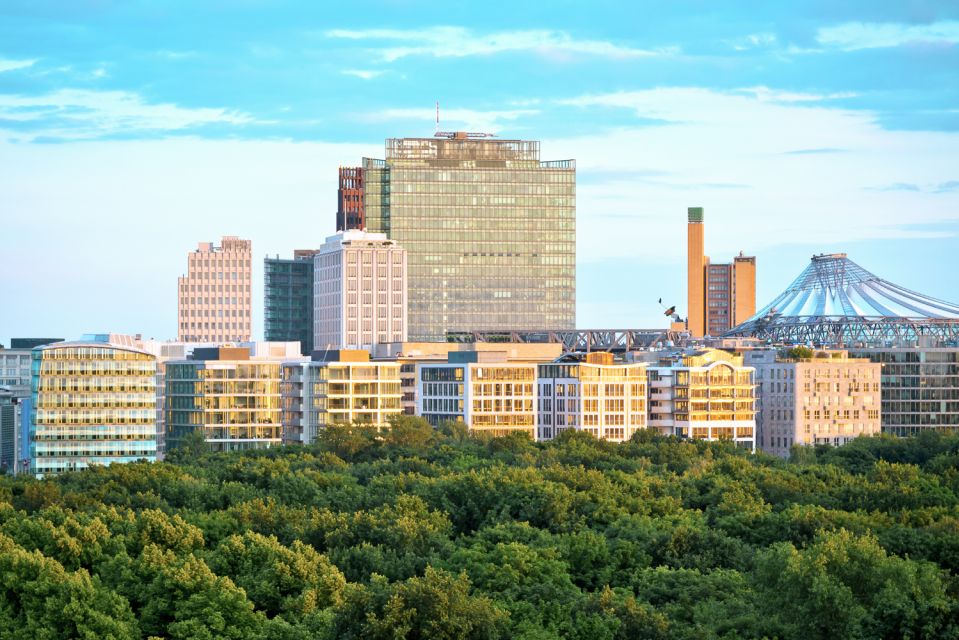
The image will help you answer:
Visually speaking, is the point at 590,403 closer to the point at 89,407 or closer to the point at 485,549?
the point at 89,407

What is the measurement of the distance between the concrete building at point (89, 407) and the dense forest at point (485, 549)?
1820 centimetres

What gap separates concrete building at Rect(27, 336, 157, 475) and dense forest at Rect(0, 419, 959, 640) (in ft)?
59.7

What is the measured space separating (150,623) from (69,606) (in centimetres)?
440

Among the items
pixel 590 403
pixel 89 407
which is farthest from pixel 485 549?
pixel 590 403

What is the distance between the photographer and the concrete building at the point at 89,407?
17675 centimetres

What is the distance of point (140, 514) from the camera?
406 ft

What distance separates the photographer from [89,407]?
178 m

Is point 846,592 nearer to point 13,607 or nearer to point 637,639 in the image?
point 637,639

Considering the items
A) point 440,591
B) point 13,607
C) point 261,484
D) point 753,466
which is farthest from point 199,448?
point 440,591

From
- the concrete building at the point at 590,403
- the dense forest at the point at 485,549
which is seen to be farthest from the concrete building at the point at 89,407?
the concrete building at the point at 590,403

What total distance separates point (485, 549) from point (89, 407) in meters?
76.7

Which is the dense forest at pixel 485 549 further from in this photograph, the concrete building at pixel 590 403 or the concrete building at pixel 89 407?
the concrete building at pixel 590 403

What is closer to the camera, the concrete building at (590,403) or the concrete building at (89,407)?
the concrete building at (89,407)

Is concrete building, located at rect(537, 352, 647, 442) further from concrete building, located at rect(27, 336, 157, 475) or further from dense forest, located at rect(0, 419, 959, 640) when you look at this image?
concrete building, located at rect(27, 336, 157, 475)
